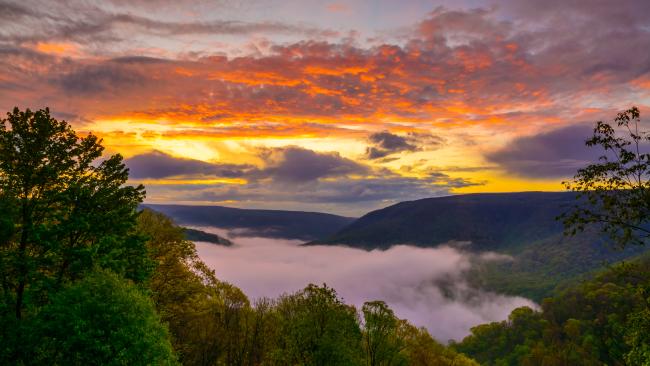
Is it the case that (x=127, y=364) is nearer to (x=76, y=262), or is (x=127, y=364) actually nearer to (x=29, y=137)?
(x=76, y=262)

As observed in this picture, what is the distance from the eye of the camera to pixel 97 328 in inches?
986

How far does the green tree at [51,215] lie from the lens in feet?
79.3

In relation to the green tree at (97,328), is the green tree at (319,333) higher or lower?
lower

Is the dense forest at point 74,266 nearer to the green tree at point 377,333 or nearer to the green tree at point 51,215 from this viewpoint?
the green tree at point 51,215

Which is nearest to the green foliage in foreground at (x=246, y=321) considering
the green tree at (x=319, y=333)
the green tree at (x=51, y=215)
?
the green tree at (x=319, y=333)

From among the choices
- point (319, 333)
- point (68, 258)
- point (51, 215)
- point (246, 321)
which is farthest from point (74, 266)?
point (246, 321)

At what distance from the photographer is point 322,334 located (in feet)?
149

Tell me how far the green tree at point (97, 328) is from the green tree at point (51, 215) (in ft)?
5.26

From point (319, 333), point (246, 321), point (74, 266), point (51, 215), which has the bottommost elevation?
point (246, 321)

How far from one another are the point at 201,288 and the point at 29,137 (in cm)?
2347

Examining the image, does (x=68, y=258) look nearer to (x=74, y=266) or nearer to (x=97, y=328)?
(x=74, y=266)

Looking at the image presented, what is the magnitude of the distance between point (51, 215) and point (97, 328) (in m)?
7.61

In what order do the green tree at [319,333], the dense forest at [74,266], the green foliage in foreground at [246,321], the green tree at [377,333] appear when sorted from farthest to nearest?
the green tree at [377,333]
the green tree at [319,333]
the green foliage in foreground at [246,321]
the dense forest at [74,266]

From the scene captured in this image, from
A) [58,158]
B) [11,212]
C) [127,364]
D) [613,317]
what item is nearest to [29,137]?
[58,158]
